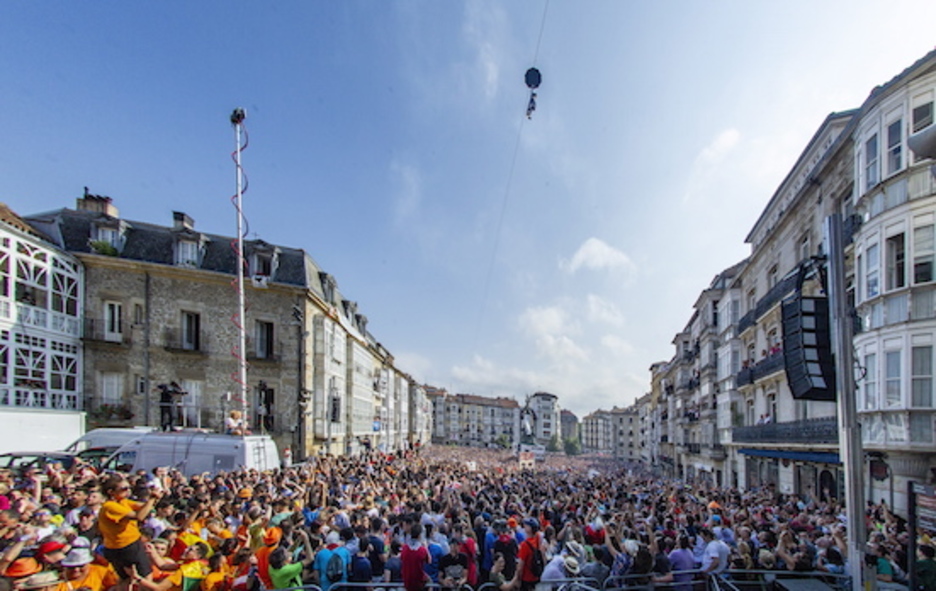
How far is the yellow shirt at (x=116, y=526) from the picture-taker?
5176 millimetres

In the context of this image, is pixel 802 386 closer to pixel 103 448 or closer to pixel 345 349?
pixel 103 448

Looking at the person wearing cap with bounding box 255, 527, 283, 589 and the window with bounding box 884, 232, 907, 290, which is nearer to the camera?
the person wearing cap with bounding box 255, 527, 283, 589

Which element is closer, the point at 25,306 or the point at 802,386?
the point at 802,386

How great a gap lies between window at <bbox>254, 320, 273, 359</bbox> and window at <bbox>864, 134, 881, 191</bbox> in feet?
Answer: 84.3

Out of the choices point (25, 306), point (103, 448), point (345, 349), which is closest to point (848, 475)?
point (103, 448)

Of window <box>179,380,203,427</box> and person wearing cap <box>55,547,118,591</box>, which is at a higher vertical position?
person wearing cap <box>55,547,118,591</box>

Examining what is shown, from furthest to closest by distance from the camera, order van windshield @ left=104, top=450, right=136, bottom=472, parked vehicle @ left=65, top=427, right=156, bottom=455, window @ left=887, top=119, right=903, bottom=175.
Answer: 1. parked vehicle @ left=65, top=427, right=156, bottom=455
2. van windshield @ left=104, top=450, right=136, bottom=472
3. window @ left=887, top=119, right=903, bottom=175

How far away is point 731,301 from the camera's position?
30078 millimetres

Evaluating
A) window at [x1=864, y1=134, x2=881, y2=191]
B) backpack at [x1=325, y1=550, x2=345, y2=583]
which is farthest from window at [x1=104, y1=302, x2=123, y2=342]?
window at [x1=864, y1=134, x2=881, y2=191]

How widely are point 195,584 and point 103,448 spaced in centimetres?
1345

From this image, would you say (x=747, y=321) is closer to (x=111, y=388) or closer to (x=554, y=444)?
(x=111, y=388)

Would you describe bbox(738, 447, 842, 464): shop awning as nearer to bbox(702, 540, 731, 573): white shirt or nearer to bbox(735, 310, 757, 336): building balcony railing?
bbox(735, 310, 757, 336): building balcony railing

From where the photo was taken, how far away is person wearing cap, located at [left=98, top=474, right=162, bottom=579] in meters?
5.18

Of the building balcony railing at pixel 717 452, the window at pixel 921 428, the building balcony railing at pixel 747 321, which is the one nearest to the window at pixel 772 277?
the building balcony railing at pixel 747 321
